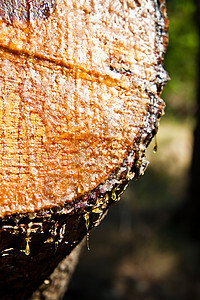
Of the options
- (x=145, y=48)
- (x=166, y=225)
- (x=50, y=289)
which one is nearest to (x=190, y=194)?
(x=166, y=225)

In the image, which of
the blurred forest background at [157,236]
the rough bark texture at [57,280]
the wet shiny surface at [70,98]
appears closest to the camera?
the wet shiny surface at [70,98]

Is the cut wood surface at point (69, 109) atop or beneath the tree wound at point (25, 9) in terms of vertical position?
beneath

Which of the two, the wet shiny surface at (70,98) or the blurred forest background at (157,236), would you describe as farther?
the blurred forest background at (157,236)

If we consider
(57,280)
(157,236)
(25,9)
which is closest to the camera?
(25,9)

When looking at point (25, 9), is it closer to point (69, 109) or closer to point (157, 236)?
point (69, 109)

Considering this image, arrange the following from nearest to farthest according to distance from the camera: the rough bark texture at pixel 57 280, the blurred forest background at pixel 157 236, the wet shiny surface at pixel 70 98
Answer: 1. the wet shiny surface at pixel 70 98
2. the rough bark texture at pixel 57 280
3. the blurred forest background at pixel 157 236

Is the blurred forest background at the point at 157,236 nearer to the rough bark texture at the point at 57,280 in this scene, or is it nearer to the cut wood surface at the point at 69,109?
the rough bark texture at the point at 57,280

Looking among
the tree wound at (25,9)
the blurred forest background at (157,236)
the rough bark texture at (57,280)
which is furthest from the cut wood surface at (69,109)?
the blurred forest background at (157,236)

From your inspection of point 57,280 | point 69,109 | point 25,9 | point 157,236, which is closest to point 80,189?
point 69,109
